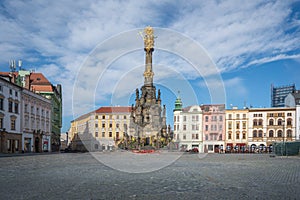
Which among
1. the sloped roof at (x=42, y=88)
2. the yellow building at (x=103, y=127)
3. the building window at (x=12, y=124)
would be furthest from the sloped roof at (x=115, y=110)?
the building window at (x=12, y=124)

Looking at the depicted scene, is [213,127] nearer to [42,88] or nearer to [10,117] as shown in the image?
[42,88]

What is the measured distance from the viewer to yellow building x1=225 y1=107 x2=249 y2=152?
270 feet

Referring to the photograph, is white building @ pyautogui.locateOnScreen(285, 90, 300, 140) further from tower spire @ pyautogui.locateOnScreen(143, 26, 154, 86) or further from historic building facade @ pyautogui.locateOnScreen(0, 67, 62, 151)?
historic building facade @ pyautogui.locateOnScreen(0, 67, 62, 151)

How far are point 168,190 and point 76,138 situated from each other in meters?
99.7

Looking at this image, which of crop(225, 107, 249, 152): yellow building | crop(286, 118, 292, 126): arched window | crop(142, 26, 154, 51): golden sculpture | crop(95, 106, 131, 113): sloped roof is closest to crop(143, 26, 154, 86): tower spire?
crop(142, 26, 154, 51): golden sculpture

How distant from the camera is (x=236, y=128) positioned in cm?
8319

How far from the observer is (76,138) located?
107m

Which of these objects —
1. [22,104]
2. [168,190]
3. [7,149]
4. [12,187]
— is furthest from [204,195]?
[22,104]

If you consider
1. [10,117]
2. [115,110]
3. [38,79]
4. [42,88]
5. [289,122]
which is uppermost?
[38,79]

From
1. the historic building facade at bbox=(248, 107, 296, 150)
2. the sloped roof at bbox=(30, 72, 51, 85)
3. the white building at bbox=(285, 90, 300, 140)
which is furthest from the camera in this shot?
the historic building facade at bbox=(248, 107, 296, 150)

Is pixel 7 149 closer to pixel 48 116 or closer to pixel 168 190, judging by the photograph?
pixel 48 116

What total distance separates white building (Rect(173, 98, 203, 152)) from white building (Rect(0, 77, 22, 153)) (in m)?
46.6

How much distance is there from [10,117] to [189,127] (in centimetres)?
5188

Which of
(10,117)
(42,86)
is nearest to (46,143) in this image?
(42,86)
